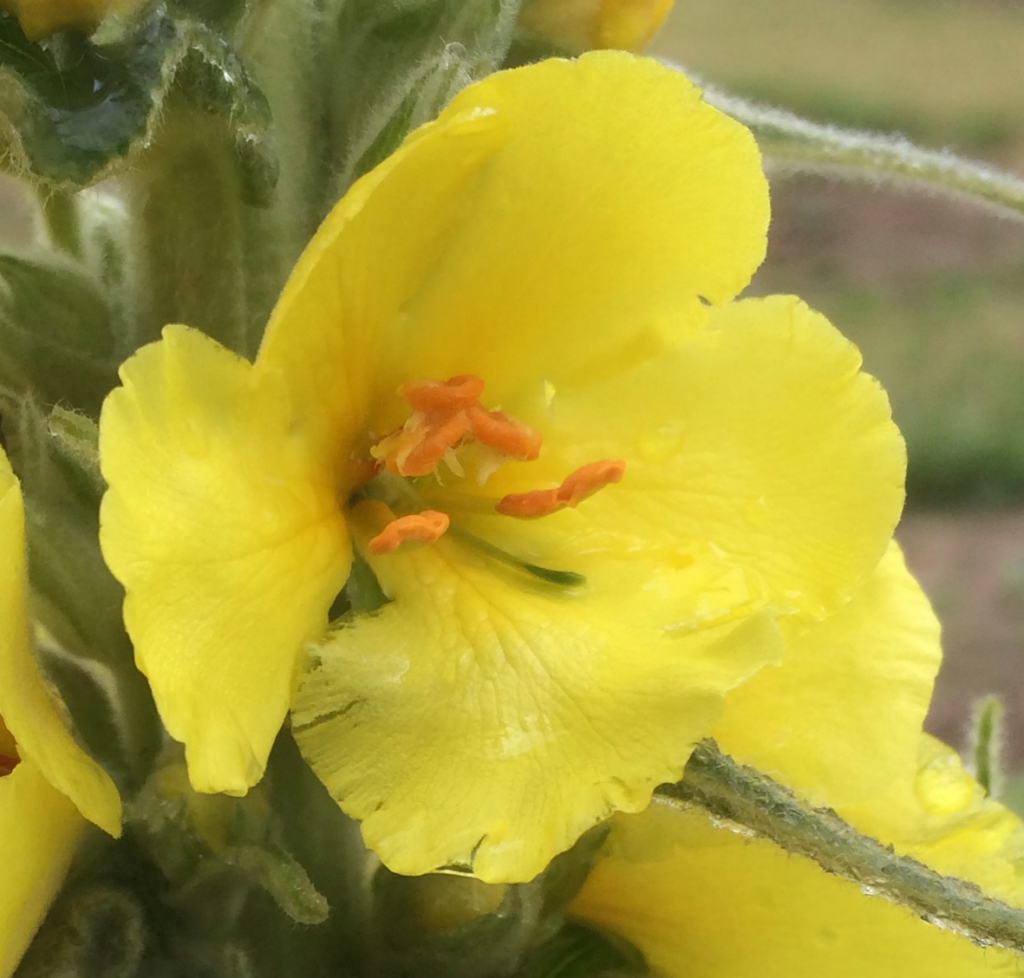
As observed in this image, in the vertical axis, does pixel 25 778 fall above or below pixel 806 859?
above

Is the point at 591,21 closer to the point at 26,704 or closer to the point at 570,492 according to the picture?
the point at 570,492

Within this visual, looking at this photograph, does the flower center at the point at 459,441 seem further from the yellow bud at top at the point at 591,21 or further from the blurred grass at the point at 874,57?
the blurred grass at the point at 874,57

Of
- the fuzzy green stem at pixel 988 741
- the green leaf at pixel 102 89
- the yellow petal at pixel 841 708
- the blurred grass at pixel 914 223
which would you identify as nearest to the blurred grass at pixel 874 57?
the blurred grass at pixel 914 223

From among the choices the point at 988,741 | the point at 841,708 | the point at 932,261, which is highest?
the point at 841,708

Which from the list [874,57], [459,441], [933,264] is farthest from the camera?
[874,57]

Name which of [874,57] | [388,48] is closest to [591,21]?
[388,48]

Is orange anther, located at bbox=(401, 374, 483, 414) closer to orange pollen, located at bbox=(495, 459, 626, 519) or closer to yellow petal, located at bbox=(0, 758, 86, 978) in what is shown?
orange pollen, located at bbox=(495, 459, 626, 519)
